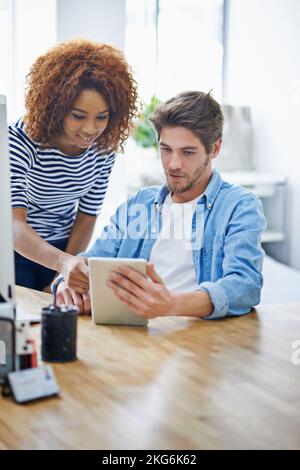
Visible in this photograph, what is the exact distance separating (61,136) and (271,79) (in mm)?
2969

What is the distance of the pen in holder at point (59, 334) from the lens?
4.90ft

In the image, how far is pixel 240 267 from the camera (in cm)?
189

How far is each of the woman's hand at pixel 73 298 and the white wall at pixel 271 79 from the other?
3.20 meters

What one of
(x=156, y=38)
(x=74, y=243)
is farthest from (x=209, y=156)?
(x=156, y=38)

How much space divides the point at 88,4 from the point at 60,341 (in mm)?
2743

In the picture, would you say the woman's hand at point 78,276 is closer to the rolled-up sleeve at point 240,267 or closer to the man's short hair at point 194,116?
the rolled-up sleeve at point 240,267

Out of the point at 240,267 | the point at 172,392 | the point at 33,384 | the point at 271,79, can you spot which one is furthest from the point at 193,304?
the point at 271,79

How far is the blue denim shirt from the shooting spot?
1.86 m

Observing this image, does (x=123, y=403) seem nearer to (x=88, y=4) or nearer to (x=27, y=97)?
(x=27, y=97)

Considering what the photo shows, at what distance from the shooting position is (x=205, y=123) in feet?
7.18

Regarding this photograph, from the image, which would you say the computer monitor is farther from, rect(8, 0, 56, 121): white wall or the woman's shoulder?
rect(8, 0, 56, 121): white wall

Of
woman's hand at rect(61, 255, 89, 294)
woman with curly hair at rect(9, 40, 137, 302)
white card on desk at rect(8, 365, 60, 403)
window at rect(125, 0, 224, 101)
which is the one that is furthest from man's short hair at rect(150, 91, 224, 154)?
window at rect(125, 0, 224, 101)

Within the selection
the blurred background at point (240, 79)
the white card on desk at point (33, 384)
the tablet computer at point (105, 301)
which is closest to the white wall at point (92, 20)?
the blurred background at point (240, 79)

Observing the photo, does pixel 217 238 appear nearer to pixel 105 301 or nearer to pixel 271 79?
pixel 105 301
